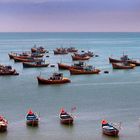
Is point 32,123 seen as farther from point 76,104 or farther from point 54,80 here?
point 54,80

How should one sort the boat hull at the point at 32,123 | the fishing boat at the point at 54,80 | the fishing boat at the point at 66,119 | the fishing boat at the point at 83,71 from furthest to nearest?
the fishing boat at the point at 83,71 < the fishing boat at the point at 54,80 < the fishing boat at the point at 66,119 < the boat hull at the point at 32,123

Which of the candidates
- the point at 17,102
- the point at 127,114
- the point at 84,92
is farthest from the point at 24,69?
the point at 127,114

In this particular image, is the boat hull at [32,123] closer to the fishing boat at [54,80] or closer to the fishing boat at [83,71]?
the fishing boat at [54,80]

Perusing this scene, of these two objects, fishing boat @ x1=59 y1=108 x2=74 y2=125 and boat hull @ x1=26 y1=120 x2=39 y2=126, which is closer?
boat hull @ x1=26 y1=120 x2=39 y2=126

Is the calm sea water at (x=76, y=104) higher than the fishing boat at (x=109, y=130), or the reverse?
the fishing boat at (x=109, y=130)

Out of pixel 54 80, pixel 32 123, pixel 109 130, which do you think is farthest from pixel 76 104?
pixel 54 80

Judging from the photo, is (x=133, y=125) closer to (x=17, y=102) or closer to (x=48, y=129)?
(x=48, y=129)

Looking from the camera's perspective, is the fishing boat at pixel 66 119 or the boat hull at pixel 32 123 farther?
the fishing boat at pixel 66 119

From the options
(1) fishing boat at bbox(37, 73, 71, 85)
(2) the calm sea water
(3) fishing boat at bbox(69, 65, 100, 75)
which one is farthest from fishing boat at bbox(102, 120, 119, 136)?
(3) fishing boat at bbox(69, 65, 100, 75)

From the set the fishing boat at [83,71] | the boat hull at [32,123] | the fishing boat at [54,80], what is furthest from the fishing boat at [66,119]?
the fishing boat at [83,71]

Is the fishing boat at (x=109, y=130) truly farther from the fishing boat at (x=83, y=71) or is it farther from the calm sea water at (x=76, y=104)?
the fishing boat at (x=83, y=71)

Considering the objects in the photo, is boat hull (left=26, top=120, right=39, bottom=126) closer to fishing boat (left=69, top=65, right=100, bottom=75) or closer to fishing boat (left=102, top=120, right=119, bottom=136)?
fishing boat (left=102, top=120, right=119, bottom=136)

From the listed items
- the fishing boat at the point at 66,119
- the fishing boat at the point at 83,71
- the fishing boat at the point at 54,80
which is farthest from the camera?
the fishing boat at the point at 83,71

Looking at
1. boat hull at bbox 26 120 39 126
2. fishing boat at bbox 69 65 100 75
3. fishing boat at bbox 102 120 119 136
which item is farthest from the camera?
fishing boat at bbox 69 65 100 75
